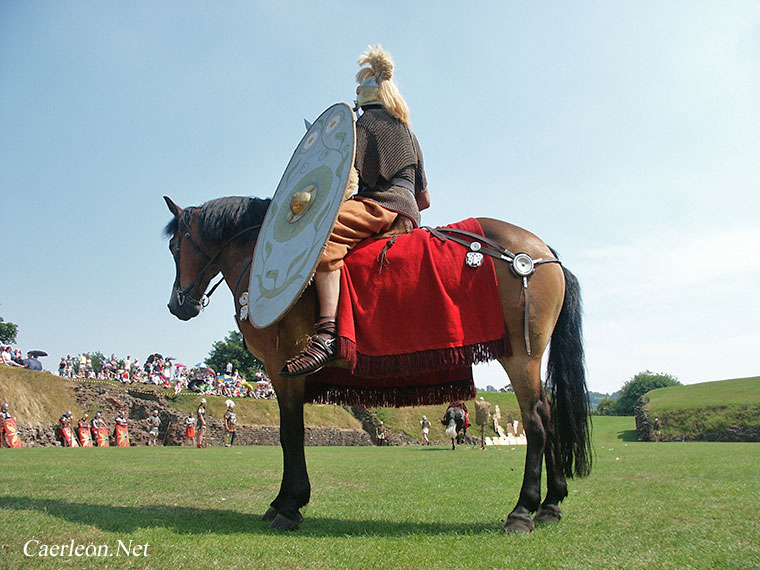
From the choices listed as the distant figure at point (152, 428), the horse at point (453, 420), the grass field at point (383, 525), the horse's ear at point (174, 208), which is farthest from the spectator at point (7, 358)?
the horse's ear at point (174, 208)

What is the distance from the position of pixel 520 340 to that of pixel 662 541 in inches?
69.6

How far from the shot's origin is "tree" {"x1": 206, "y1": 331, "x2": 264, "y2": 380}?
264ft

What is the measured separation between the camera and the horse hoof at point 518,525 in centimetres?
413

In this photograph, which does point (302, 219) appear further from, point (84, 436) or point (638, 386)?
point (638, 386)

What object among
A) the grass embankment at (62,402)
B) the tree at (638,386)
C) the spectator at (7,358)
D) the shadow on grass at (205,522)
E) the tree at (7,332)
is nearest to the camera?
the shadow on grass at (205,522)

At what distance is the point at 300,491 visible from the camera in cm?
466

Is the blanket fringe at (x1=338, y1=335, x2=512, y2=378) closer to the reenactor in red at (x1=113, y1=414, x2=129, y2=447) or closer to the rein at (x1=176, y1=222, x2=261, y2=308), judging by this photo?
the rein at (x1=176, y1=222, x2=261, y2=308)

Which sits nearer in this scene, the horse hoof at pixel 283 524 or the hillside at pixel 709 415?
the horse hoof at pixel 283 524

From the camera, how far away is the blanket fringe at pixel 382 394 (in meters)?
5.54

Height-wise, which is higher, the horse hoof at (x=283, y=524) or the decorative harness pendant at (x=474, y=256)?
the decorative harness pendant at (x=474, y=256)

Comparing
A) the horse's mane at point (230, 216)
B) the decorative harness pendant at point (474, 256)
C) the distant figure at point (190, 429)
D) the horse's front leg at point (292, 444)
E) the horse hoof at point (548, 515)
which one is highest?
Answer: the horse's mane at point (230, 216)

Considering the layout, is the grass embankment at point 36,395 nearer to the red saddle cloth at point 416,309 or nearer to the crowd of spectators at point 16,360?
the crowd of spectators at point 16,360

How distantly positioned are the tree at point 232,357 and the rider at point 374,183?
76.4 meters

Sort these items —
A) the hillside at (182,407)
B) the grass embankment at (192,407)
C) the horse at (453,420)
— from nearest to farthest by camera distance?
the horse at (453,420), the grass embankment at (192,407), the hillside at (182,407)
